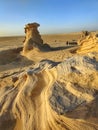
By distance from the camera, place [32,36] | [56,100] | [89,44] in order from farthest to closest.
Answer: [32,36]
[89,44]
[56,100]

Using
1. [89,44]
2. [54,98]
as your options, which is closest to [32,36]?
[89,44]

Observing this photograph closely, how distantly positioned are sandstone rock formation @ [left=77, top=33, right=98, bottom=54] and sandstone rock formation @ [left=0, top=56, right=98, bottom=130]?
6.80 m

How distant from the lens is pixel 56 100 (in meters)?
4.43

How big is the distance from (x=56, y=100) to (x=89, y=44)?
29.7 feet

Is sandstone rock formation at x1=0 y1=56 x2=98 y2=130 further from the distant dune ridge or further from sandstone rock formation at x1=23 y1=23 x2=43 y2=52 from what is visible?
sandstone rock formation at x1=23 y1=23 x2=43 y2=52

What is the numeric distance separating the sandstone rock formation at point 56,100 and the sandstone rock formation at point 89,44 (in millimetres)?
6797

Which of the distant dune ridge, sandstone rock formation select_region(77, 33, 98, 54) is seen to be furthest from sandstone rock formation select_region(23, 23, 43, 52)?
the distant dune ridge

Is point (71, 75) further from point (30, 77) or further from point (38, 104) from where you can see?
point (30, 77)

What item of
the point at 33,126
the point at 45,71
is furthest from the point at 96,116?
the point at 45,71

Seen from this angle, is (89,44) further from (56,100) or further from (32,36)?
(56,100)

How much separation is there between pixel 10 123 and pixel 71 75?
121 cm

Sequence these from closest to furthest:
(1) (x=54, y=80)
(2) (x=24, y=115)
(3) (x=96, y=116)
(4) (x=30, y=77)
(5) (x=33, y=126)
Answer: (3) (x=96, y=116)
(5) (x=33, y=126)
(2) (x=24, y=115)
(1) (x=54, y=80)
(4) (x=30, y=77)

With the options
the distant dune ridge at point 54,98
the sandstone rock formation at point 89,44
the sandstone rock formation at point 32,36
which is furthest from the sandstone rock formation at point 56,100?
the sandstone rock formation at point 32,36

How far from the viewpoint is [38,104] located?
4797 millimetres
